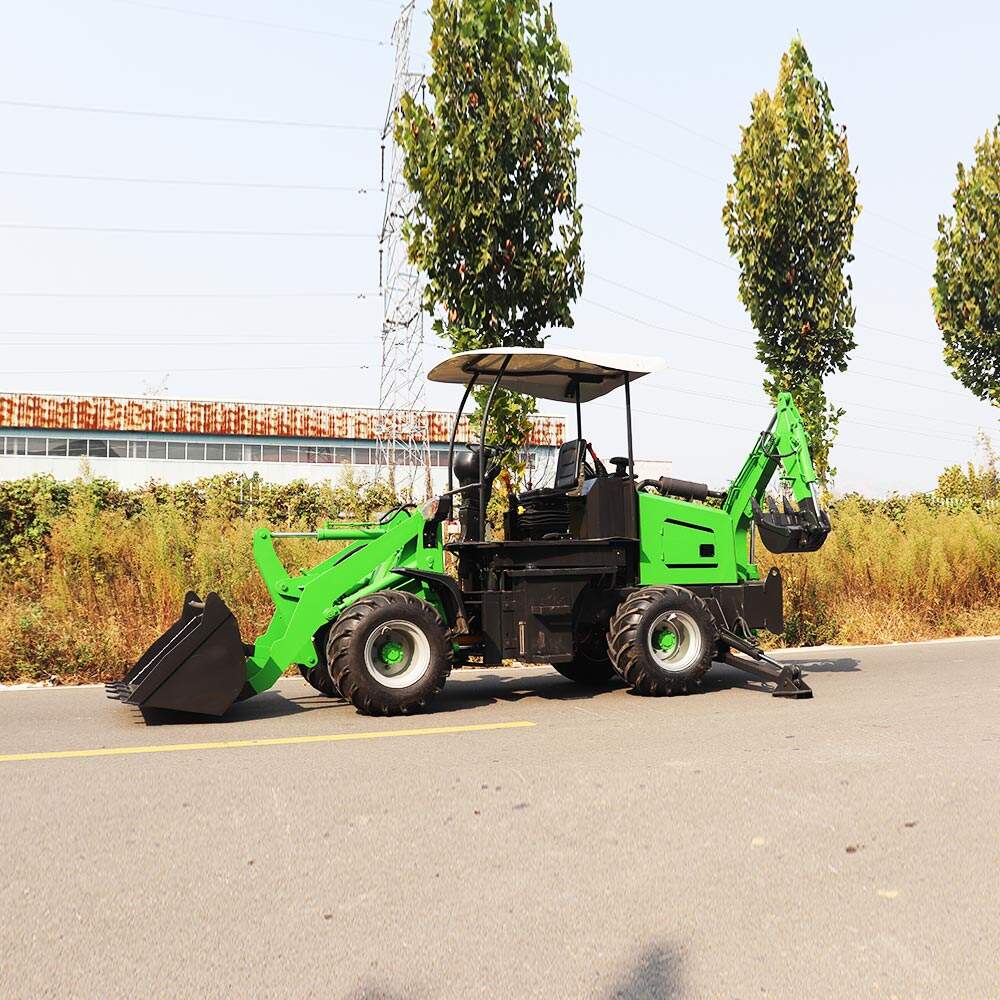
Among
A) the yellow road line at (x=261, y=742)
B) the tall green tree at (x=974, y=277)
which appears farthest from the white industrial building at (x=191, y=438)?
the yellow road line at (x=261, y=742)

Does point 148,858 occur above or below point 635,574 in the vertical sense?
below

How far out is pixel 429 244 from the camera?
44.7ft

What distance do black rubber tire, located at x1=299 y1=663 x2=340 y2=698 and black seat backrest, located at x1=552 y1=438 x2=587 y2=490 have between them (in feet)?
8.13

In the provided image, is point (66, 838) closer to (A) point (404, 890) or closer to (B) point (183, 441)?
(A) point (404, 890)

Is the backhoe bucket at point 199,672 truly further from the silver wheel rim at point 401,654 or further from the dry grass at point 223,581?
the dry grass at point 223,581

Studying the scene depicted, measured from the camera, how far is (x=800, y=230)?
21531 mm

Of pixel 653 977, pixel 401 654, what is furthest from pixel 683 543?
pixel 653 977

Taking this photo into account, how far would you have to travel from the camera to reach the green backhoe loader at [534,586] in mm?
7422

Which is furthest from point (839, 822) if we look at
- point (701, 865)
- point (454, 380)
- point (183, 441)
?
point (183, 441)

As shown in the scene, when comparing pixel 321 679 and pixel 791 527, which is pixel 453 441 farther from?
pixel 791 527

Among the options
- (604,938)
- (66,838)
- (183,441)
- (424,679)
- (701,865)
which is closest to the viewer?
(604,938)

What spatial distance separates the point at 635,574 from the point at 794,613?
4775 millimetres

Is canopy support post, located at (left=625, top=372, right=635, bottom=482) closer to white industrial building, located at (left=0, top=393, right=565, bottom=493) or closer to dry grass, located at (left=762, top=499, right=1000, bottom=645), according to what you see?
dry grass, located at (left=762, top=499, right=1000, bottom=645)

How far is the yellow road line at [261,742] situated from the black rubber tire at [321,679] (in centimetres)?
143
